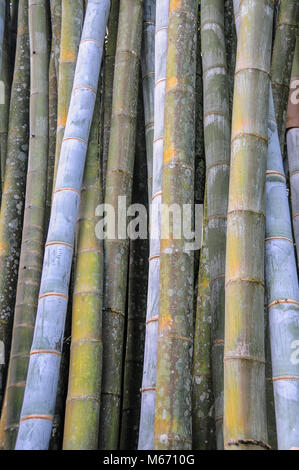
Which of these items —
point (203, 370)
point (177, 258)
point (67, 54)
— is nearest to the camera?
point (177, 258)

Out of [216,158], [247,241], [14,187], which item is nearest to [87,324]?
[247,241]

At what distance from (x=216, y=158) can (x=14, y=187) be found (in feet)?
6.13

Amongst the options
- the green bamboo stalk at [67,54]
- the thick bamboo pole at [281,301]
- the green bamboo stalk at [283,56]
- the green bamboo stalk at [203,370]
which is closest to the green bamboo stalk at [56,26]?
the green bamboo stalk at [67,54]

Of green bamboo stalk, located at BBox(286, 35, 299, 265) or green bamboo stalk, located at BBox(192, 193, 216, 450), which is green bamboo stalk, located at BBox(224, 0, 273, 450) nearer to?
green bamboo stalk, located at BBox(192, 193, 216, 450)

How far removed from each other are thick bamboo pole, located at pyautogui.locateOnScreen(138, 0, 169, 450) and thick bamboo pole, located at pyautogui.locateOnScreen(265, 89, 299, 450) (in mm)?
693

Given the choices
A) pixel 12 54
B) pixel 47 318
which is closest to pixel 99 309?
pixel 47 318

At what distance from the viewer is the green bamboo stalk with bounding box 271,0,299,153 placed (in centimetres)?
410

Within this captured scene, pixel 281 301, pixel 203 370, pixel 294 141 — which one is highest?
pixel 294 141

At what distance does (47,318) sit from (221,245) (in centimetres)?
109

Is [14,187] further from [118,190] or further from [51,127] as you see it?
[118,190]

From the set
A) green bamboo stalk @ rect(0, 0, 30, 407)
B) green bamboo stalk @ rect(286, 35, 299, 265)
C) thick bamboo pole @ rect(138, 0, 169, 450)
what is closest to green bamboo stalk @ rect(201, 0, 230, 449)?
thick bamboo pole @ rect(138, 0, 169, 450)

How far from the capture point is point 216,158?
3797 millimetres

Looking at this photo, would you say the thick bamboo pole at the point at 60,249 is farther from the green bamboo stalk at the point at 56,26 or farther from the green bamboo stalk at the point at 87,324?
the green bamboo stalk at the point at 56,26

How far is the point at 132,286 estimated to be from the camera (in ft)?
14.5
